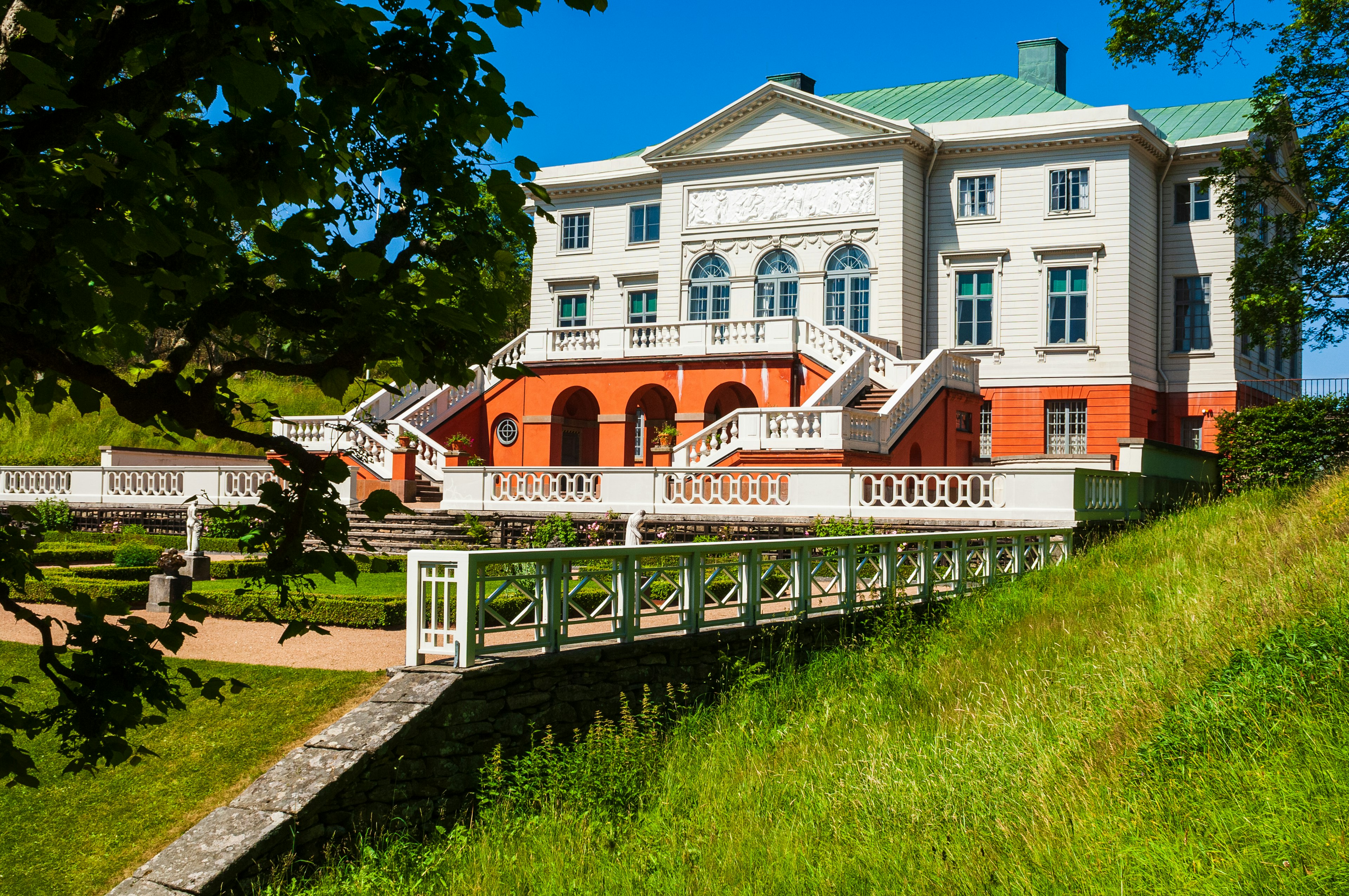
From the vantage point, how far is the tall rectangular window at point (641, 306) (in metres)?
36.2

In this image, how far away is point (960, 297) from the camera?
32.4m

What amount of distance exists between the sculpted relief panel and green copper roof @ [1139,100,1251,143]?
8454mm

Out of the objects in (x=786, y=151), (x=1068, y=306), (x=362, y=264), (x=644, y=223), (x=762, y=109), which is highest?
(x=762, y=109)

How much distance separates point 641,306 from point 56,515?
17.6 metres

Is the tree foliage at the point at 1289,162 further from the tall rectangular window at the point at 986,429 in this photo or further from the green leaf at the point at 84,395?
the green leaf at the point at 84,395

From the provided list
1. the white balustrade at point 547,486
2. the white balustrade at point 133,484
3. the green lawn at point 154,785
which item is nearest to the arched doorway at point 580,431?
the white balustrade at point 133,484

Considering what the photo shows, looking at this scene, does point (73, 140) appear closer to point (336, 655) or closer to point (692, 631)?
point (692, 631)

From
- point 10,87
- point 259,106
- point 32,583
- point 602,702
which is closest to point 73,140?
point 10,87

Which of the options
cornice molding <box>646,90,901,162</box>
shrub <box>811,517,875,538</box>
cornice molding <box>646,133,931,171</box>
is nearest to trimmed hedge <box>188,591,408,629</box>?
shrub <box>811,517,875,538</box>

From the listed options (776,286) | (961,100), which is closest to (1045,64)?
(961,100)

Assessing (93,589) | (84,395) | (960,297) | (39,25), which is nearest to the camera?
(39,25)

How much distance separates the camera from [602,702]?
10086 mm

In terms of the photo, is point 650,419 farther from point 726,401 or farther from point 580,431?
point 726,401

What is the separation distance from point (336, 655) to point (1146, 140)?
2653cm
